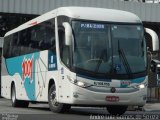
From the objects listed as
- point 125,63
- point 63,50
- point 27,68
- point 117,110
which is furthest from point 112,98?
point 27,68

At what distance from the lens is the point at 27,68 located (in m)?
22.6

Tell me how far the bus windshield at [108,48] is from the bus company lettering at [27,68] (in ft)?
15.5

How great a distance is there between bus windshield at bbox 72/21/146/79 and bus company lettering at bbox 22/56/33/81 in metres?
4.73

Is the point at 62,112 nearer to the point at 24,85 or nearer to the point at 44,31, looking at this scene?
the point at 44,31

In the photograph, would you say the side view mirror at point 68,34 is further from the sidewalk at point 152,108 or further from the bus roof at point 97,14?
the sidewalk at point 152,108

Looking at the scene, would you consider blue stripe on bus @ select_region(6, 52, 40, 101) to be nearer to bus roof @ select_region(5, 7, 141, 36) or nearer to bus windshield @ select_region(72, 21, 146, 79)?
bus roof @ select_region(5, 7, 141, 36)

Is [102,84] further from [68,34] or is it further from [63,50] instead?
[68,34]

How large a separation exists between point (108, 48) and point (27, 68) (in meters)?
5.67

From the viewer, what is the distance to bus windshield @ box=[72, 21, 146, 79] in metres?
17.4

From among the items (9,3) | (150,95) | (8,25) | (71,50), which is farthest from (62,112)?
(8,25)

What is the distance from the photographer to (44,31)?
20.3 meters

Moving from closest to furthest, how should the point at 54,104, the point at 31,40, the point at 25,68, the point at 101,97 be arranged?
1. the point at 101,97
2. the point at 54,104
3. the point at 31,40
4. the point at 25,68

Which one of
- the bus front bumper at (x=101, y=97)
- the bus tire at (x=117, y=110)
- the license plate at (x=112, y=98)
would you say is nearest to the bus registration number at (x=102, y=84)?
the bus front bumper at (x=101, y=97)

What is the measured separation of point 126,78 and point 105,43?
4.04ft
